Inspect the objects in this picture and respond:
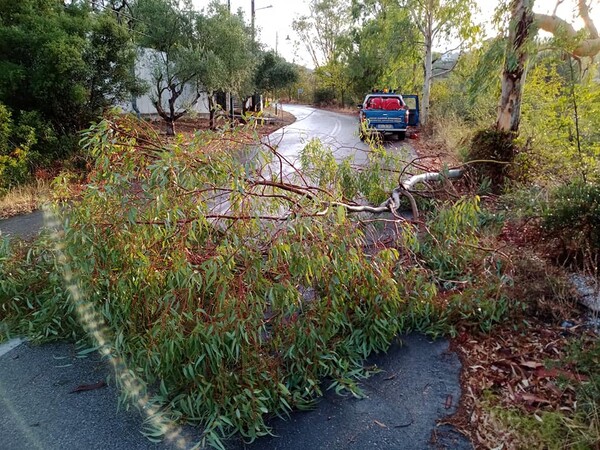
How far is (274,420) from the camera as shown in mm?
2895

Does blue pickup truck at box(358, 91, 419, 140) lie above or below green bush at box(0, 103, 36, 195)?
above

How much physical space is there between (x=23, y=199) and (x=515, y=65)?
31.7ft

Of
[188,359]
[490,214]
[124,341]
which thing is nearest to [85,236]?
[124,341]

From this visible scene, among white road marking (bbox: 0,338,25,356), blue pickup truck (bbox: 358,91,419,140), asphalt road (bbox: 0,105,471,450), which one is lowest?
asphalt road (bbox: 0,105,471,450)

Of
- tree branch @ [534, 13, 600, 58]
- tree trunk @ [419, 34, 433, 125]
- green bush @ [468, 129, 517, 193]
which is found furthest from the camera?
tree trunk @ [419, 34, 433, 125]

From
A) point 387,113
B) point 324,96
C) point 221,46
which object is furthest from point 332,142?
point 324,96

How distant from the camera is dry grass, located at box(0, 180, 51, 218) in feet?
26.5

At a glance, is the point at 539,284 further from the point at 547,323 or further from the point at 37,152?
the point at 37,152

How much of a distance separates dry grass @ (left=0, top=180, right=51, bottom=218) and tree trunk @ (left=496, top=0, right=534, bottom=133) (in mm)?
8778

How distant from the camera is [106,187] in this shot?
3141 mm

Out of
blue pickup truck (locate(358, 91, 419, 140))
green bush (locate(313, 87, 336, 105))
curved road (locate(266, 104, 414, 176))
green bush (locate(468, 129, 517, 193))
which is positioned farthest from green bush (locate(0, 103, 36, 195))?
green bush (locate(313, 87, 336, 105))

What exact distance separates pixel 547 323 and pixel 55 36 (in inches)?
409

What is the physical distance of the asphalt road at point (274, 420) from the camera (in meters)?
2.67

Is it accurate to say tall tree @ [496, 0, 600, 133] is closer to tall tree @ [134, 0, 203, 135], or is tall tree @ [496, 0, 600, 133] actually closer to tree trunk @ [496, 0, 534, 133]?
tree trunk @ [496, 0, 534, 133]
